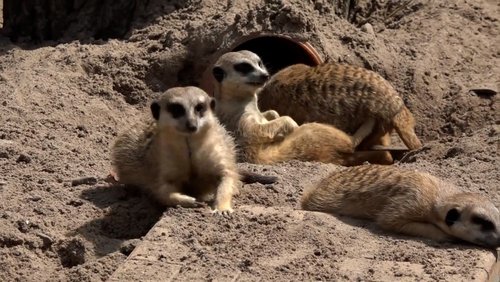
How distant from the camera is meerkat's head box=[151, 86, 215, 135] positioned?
4828 millimetres

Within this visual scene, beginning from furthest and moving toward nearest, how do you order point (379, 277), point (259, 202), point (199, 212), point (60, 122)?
point (60, 122) → point (259, 202) → point (199, 212) → point (379, 277)

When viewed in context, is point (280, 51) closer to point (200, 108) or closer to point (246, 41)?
point (246, 41)

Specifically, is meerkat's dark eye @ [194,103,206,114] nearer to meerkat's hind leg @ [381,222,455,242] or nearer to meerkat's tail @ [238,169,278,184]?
meerkat's tail @ [238,169,278,184]

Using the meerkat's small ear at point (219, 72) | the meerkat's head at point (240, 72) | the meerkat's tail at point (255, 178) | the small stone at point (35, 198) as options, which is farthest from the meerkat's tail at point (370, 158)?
the small stone at point (35, 198)

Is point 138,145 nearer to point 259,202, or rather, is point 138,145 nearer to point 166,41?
point 259,202

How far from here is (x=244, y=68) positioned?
19.8ft

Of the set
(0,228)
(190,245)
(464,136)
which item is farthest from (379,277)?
(464,136)

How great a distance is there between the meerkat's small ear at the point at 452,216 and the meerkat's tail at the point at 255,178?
0.88 metres

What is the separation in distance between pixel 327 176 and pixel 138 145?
798mm

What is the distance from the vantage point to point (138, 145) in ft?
16.8

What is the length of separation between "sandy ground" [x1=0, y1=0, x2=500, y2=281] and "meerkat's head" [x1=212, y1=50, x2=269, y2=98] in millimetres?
528

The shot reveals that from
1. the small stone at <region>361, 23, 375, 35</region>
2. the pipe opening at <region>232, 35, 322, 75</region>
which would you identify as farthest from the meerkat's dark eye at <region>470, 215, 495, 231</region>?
the small stone at <region>361, 23, 375, 35</region>

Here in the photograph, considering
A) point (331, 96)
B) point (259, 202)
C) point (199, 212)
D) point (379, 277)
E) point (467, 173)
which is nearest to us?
point (379, 277)

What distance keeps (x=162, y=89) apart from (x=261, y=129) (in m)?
0.82
